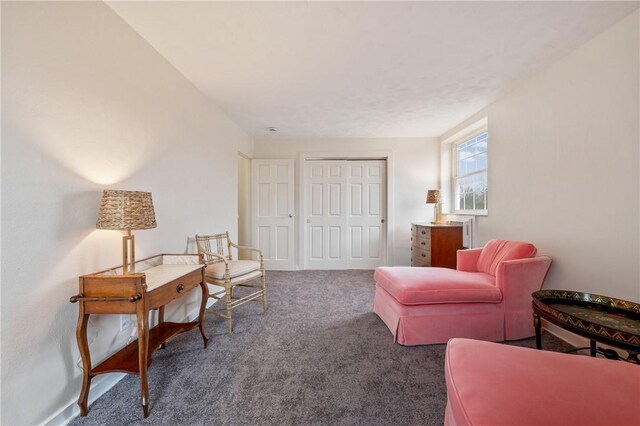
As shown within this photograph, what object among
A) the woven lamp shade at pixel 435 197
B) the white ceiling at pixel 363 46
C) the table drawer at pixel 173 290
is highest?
the white ceiling at pixel 363 46

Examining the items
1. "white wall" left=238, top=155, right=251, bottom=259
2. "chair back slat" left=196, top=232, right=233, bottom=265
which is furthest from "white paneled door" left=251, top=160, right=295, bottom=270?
"chair back slat" left=196, top=232, right=233, bottom=265

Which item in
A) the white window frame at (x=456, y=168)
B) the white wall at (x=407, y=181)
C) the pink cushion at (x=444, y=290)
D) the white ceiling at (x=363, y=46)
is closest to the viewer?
the white ceiling at (x=363, y=46)

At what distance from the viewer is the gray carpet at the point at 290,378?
133 cm

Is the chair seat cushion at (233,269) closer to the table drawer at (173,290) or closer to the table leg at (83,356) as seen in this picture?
the table drawer at (173,290)

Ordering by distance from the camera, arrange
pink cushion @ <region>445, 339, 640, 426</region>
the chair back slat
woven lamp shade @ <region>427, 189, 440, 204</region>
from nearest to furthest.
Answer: pink cushion @ <region>445, 339, 640, 426</region>
the chair back slat
woven lamp shade @ <region>427, 189, 440, 204</region>

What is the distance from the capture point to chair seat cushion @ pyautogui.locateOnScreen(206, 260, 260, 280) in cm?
234

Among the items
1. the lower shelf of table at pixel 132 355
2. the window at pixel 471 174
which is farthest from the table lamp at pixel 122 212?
the window at pixel 471 174

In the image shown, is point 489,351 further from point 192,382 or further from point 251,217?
point 251,217

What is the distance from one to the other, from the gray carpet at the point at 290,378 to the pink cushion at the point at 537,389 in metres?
0.49

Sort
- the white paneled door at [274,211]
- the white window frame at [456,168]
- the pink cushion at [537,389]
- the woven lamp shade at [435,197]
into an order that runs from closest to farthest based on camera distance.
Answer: the pink cushion at [537,389] < the white window frame at [456,168] < the woven lamp shade at [435,197] < the white paneled door at [274,211]

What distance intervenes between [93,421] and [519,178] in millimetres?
3766

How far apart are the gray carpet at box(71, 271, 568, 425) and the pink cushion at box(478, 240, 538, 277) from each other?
2.17 ft

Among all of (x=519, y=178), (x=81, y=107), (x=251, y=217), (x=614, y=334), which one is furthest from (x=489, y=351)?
(x=251, y=217)

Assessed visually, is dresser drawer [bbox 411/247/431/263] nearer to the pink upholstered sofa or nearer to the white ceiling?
the pink upholstered sofa
